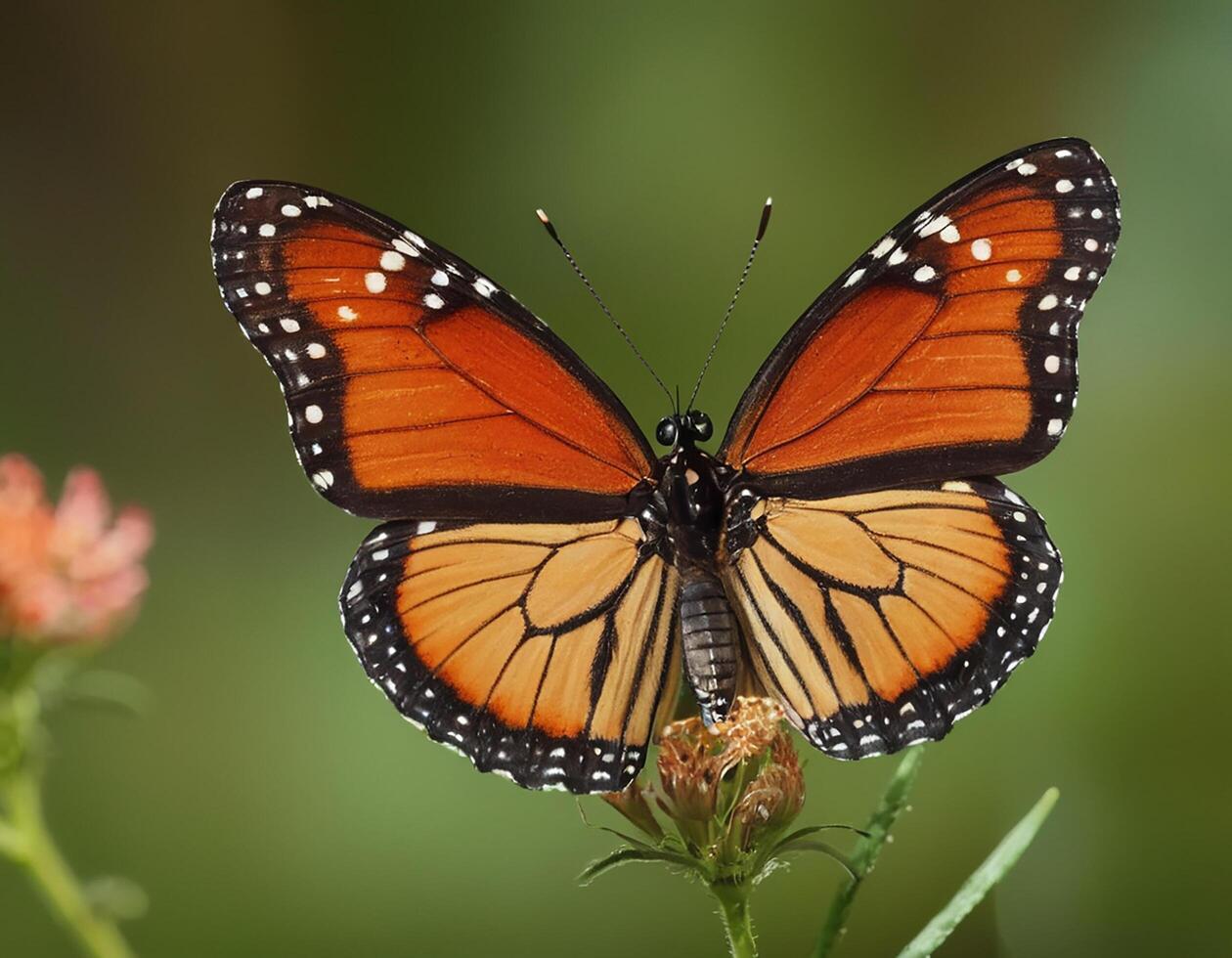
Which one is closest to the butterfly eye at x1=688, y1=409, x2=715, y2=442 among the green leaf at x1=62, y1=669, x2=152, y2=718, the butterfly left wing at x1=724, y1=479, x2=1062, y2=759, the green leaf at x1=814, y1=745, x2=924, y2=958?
the butterfly left wing at x1=724, y1=479, x2=1062, y2=759

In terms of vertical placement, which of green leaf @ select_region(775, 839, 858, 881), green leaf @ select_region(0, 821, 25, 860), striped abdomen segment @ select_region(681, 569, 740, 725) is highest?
striped abdomen segment @ select_region(681, 569, 740, 725)

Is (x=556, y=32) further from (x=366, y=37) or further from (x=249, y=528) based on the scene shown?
(x=249, y=528)

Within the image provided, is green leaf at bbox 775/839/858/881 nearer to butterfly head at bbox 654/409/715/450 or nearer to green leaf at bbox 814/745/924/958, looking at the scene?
green leaf at bbox 814/745/924/958

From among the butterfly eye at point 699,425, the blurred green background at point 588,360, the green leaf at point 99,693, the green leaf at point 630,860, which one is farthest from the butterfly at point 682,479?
the blurred green background at point 588,360

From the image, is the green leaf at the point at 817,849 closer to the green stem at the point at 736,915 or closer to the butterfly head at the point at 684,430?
the green stem at the point at 736,915

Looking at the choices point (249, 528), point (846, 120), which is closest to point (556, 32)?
point (846, 120)

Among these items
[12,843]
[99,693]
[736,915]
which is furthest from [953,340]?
[12,843]
